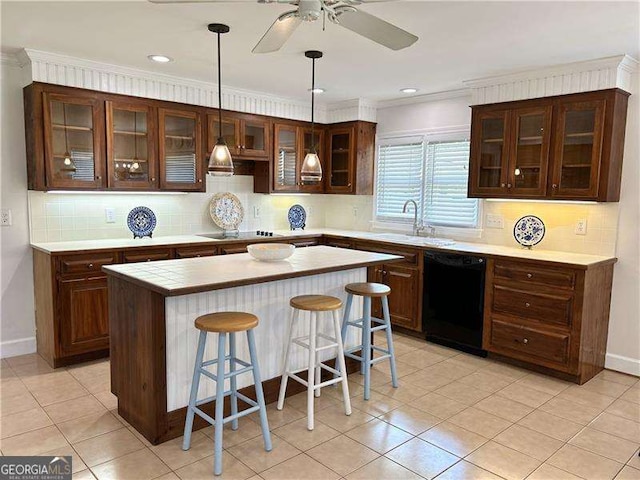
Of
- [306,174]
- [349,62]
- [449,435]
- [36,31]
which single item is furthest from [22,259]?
[449,435]

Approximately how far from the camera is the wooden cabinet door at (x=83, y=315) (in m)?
3.68

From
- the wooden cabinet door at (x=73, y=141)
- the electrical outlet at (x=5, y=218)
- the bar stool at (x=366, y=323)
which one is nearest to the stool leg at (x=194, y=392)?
the bar stool at (x=366, y=323)

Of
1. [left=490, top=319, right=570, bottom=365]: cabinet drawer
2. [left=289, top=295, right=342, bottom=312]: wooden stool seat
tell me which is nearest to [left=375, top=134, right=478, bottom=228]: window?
[left=490, top=319, right=570, bottom=365]: cabinet drawer

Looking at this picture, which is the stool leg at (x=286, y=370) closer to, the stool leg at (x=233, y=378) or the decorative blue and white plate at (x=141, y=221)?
the stool leg at (x=233, y=378)

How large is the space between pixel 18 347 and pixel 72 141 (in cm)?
179

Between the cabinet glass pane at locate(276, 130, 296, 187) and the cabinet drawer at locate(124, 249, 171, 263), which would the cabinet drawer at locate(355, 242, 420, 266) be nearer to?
the cabinet glass pane at locate(276, 130, 296, 187)

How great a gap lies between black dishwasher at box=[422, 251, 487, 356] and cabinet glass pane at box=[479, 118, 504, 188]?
76 cm

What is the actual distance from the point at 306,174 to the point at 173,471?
6.89 feet

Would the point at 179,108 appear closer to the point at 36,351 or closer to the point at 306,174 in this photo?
the point at 306,174

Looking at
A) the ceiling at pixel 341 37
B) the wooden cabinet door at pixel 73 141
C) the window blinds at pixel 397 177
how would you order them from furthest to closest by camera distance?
the window blinds at pixel 397 177, the wooden cabinet door at pixel 73 141, the ceiling at pixel 341 37

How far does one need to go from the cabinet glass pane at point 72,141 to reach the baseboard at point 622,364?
14.9ft

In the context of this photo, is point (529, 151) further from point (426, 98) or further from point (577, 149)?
point (426, 98)

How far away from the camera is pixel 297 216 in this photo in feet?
19.4

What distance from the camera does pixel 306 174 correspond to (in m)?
3.51
